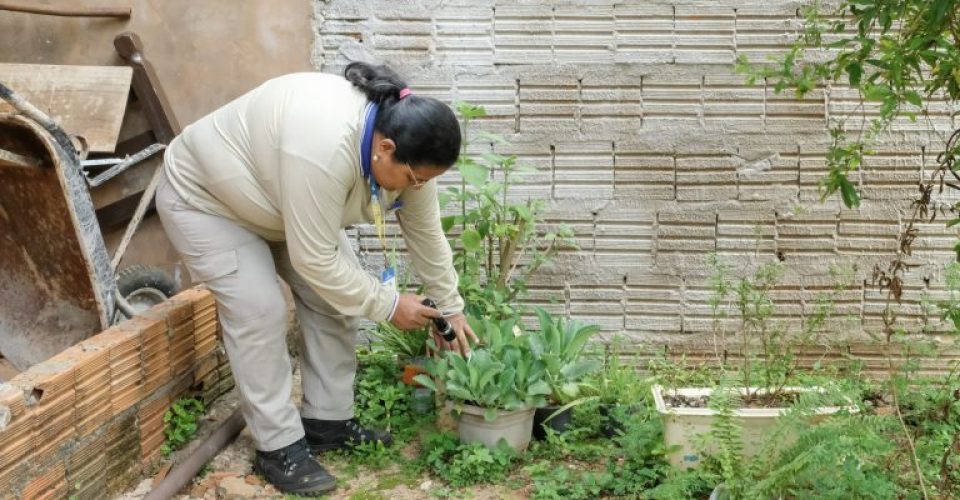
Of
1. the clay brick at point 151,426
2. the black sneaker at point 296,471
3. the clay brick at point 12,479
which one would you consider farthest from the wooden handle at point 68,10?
the clay brick at point 12,479

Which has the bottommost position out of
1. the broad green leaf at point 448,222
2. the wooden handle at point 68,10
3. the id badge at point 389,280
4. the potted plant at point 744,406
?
the potted plant at point 744,406

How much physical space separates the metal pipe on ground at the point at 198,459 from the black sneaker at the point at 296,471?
0.22 meters

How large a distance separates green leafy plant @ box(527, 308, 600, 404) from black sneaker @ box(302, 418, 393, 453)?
28.5 inches

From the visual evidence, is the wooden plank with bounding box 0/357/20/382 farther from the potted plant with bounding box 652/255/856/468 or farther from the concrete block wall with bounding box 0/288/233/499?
the potted plant with bounding box 652/255/856/468

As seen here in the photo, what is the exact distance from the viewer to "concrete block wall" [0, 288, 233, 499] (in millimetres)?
2541

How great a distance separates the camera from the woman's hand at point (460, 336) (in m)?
3.38

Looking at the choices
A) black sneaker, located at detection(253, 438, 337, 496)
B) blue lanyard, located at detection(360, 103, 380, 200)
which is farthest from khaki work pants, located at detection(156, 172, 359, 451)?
blue lanyard, located at detection(360, 103, 380, 200)

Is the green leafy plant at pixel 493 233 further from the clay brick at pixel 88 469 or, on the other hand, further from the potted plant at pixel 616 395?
the clay brick at pixel 88 469

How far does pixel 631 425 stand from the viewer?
10.9 ft

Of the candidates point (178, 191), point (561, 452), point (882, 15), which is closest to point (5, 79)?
point (178, 191)

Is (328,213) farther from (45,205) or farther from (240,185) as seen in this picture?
(45,205)

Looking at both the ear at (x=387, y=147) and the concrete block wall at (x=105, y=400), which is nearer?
the concrete block wall at (x=105, y=400)

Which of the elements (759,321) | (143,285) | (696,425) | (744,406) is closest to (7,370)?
(143,285)

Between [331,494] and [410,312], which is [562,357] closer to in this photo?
[410,312]
